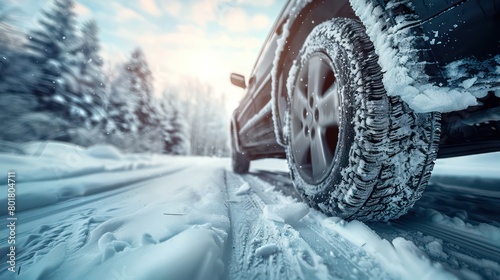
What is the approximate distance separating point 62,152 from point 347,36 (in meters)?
4.56

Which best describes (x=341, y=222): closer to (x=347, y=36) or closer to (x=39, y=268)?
(x=347, y=36)

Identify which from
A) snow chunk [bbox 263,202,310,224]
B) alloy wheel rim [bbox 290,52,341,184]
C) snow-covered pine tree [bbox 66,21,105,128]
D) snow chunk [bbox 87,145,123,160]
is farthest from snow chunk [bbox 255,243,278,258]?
snow-covered pine tree [bbox 66,21,105,128]

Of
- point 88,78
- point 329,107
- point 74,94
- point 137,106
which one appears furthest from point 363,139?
point 137,106

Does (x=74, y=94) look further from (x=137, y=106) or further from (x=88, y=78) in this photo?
(x=137, y=106)

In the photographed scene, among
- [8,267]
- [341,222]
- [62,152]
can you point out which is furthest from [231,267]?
Result: [62,152]

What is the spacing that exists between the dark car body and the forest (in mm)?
3407

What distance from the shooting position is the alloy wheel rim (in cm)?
101

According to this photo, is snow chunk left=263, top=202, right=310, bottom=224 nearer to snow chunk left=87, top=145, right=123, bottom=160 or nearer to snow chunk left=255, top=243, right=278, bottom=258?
snow chunk left=255, top=243, right=278, bottom=258

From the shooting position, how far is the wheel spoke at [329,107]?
957 mm

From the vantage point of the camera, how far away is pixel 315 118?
44.2 inches

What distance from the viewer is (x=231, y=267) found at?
25.5 inches

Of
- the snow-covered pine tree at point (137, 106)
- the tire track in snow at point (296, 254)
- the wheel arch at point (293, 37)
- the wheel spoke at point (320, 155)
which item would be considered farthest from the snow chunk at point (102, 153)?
the snow-covered pine tree at point (137, 106)

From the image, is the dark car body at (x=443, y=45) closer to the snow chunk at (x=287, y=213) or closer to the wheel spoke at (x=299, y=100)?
the wheel spoke at (x=299, y=100)

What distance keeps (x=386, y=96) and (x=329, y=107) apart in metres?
0.29
